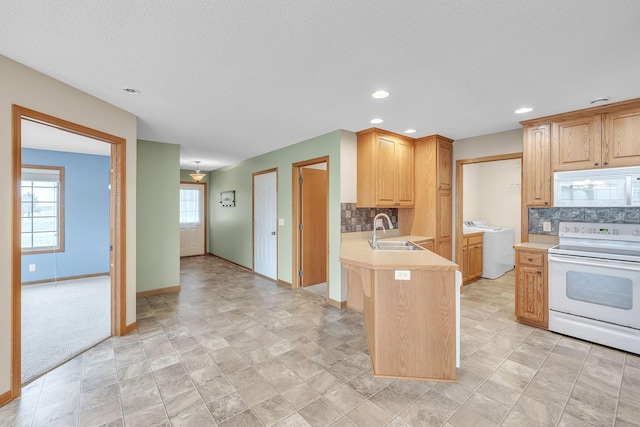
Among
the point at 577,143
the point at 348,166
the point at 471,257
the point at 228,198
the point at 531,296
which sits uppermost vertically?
the point at 577,143

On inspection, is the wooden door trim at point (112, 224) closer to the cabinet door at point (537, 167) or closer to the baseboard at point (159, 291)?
the baseboard at point (159, 291)

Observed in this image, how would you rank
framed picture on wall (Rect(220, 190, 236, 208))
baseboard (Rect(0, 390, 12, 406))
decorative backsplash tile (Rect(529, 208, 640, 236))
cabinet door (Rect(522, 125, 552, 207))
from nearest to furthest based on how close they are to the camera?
1. baseboard (Rect(0, 390, 12, 406))
2. decorative backsplash tile (Rect(529, 208, 640, 236))
3. cabinet door (Rect(522, 125, 552, 207))
4. framed picture on wall (Rect(220, 190, 236, 208))

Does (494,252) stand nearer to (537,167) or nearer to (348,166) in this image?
(537,167)

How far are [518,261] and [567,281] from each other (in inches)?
18.6

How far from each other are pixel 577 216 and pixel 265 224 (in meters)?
4.63

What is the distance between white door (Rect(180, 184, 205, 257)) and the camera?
759 centimetres

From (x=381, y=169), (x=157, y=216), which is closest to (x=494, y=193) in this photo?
(x=381, y=169)

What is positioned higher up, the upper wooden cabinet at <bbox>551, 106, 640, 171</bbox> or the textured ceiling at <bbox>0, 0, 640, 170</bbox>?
the textured ceiling at <bbox>0, 0, 640, 170</bbox>

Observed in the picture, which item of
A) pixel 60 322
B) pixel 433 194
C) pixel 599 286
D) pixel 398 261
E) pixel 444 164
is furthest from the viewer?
pixel 444 164

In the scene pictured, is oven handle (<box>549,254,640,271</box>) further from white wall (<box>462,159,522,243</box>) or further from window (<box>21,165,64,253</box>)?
window (<box>21,165,64,253</box>)

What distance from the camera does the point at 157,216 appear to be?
4.49 metres

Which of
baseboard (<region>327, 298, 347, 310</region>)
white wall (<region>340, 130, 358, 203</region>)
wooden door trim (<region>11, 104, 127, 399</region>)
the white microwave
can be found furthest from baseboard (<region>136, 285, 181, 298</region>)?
the white microwave

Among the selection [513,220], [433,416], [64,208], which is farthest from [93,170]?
[513,220]

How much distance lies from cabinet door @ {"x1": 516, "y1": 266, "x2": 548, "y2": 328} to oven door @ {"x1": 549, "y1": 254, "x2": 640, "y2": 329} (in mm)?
100
